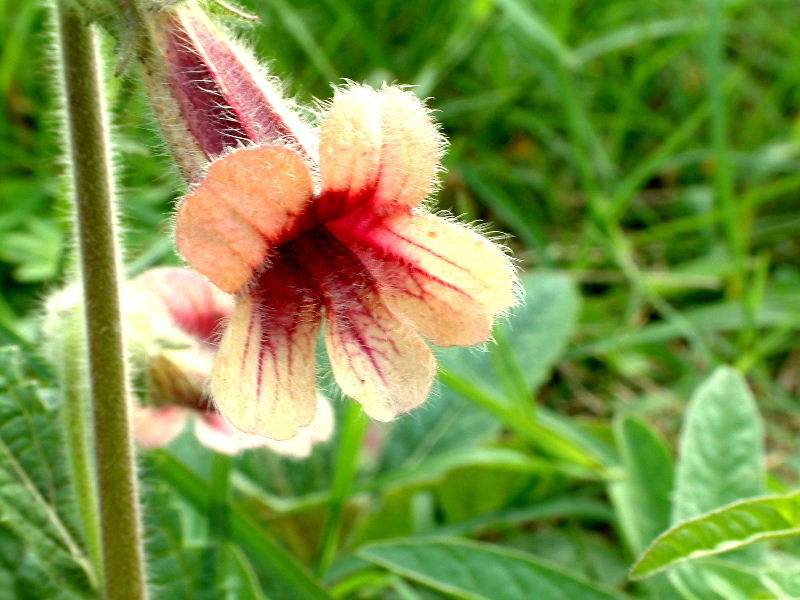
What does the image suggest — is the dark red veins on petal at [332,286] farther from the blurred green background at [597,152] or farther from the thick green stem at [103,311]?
the blurred green background at [597,152]

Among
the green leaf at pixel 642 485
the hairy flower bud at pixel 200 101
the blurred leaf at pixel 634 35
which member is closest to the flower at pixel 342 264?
the hairy flower bud at pixel 200 101

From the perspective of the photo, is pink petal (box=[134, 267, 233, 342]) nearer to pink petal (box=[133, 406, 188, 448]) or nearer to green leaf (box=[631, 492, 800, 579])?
pink petal (box=[133, 406, 188, 448])

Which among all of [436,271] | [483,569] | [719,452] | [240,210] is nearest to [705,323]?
[719,452]

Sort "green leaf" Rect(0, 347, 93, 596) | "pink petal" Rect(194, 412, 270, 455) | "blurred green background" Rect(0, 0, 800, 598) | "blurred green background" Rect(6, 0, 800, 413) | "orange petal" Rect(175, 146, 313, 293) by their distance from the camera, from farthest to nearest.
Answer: "blurred green background" Rect(6, 0, 800, 413)
"blurred green background" Rect(0, 0, 800, 598)
"pink petal" Rect(194, 412, 270, 455)
"green leaf" Rect(0, 347, 93, 596)
"orange petal" Rect(175, 146, 313, 293)

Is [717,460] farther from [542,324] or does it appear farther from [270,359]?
[270,359]

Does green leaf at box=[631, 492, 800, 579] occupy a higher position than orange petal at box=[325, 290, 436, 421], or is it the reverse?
orange petal at box=[325, 290, 436, 421]

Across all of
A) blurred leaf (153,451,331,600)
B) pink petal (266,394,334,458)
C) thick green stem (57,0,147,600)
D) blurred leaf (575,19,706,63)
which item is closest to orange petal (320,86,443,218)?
thick green stem (57,0,147,600)
